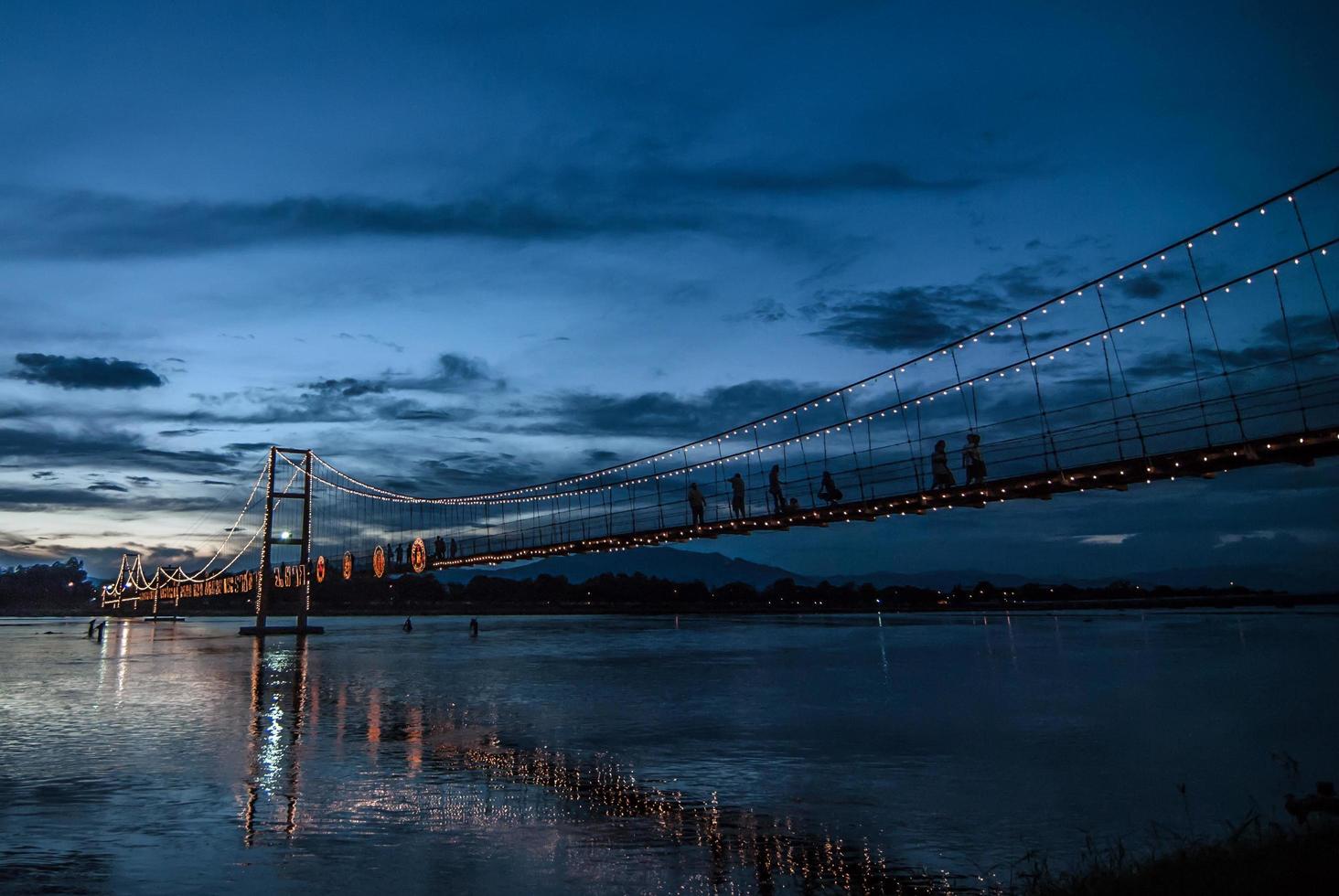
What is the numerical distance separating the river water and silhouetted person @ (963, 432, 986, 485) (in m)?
5.85

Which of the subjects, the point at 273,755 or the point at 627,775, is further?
the point at 273,755

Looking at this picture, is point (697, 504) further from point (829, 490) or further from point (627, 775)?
point (627, 775)

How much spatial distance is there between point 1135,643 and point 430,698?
40.8m

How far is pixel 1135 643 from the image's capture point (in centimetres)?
5141

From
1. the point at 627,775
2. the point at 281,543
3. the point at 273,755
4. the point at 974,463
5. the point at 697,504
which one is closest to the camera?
the point at 627,775

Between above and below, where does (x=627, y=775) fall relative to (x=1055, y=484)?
below

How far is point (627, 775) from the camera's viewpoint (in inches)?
557

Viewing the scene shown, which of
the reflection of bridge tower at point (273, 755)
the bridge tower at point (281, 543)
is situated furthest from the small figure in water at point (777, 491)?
the bridge tower at point (281, 543)

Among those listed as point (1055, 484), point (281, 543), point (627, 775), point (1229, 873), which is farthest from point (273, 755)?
point (281, 543)

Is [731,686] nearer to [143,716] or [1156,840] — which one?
[143,716]

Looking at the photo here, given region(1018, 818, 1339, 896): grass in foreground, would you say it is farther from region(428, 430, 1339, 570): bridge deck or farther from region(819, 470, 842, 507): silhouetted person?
region(819, 470, 842, 507): silhouetted person

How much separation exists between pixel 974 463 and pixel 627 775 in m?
15.5

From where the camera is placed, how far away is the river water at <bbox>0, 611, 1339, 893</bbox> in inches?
370

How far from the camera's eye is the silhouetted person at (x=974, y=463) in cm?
2542
